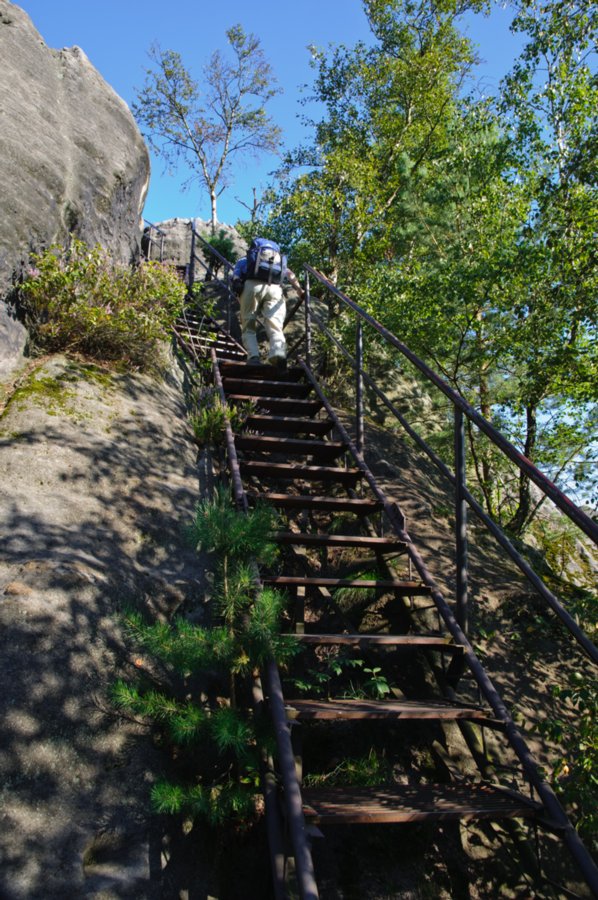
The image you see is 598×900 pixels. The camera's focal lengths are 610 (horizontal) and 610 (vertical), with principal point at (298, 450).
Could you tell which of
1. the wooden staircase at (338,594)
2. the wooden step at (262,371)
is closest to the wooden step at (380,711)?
the wooden staircase at (338,594)

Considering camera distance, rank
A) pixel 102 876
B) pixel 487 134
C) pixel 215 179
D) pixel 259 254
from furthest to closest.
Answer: pixel 215 179
pixel 487 134
pixel 259 254
pixel 102 876

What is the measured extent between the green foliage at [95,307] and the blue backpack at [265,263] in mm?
973

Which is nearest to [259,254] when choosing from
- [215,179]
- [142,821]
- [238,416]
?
[238,416]

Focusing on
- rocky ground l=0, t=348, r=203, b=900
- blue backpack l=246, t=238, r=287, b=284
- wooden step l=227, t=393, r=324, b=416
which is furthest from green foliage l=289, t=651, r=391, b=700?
blue backpack l=246, t=238, r=287, b=284

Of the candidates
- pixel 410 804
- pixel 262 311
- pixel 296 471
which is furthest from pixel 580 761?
pixel 262 311

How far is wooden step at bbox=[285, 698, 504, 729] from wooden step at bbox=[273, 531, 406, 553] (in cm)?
97

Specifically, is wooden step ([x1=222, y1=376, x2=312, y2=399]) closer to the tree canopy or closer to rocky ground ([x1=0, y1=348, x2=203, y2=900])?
rocky ground ([x1=0, y1=348, x2=203, y2=900])

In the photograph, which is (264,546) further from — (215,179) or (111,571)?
(215,179)

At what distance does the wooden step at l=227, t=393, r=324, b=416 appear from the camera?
222 inches

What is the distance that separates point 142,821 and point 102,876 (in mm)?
238

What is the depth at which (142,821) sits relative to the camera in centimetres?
236

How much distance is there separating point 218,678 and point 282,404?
3.05 metres

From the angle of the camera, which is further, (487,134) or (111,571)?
A: (487,134)

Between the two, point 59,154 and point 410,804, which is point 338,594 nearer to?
point 410,804
